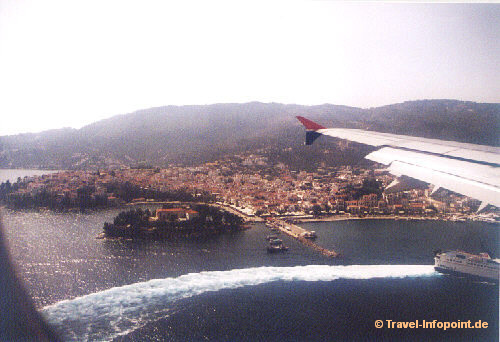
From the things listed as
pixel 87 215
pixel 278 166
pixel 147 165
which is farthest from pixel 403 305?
pixel 147 165

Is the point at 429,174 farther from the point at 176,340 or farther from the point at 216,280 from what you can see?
the point at 216,280

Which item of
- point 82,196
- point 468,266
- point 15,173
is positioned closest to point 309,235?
point 468,266

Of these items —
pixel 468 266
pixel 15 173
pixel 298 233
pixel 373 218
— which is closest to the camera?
pixel 468 266

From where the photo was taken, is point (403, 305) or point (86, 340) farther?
point (403, 305)

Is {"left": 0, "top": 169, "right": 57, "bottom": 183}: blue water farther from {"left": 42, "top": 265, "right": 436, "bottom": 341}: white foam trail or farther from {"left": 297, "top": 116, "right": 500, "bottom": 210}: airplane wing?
{"left": 297, "top": 116, "right": 500, "bottom": 210}: airplane wing

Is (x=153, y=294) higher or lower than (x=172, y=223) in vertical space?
lower

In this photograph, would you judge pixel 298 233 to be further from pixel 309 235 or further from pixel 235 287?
pixel 235 287

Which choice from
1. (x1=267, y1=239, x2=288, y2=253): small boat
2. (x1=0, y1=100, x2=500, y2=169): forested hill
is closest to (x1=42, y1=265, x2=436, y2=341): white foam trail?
(x1=267, y1=239, x2=288, y2=253): small boat
